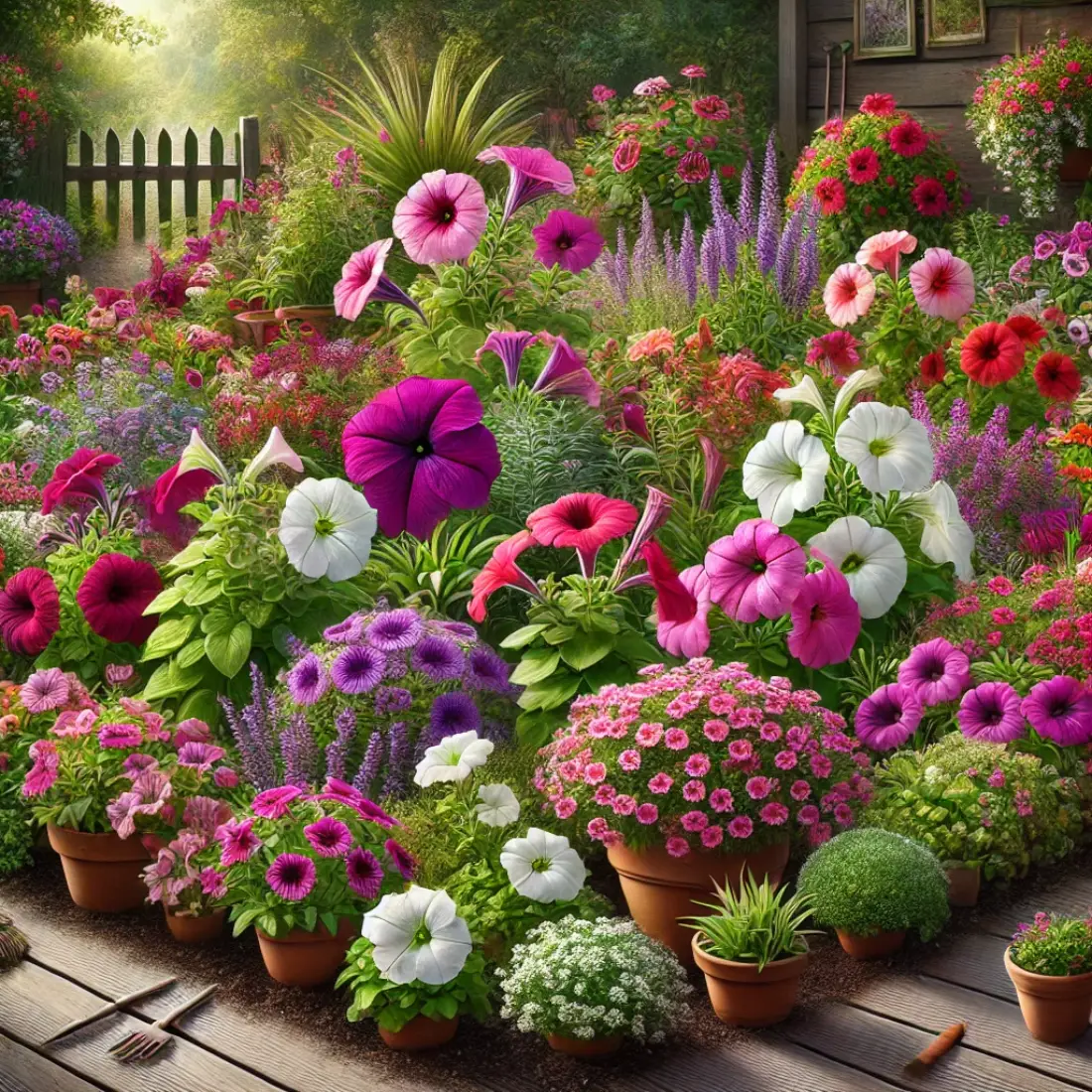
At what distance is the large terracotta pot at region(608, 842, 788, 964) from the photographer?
2984mm

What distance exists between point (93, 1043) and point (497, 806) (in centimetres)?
87

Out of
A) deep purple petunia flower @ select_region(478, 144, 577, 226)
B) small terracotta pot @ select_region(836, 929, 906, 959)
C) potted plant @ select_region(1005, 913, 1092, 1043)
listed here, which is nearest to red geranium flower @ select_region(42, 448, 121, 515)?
deep purple petunia flower @ select_region(478, 144, 577, 226)

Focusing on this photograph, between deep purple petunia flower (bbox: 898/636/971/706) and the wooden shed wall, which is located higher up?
the wooden shed wall

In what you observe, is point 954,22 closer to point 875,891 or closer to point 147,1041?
point 875,891

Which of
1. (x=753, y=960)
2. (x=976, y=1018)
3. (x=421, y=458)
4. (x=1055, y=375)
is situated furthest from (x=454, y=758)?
(x=1055, y=375)

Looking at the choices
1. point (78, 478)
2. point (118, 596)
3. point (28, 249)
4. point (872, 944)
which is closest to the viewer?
point (872, 944)

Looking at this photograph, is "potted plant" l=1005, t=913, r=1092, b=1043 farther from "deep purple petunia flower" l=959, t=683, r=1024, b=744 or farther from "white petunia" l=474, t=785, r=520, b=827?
"white petunia" l=474, t=785, r=520, b=827

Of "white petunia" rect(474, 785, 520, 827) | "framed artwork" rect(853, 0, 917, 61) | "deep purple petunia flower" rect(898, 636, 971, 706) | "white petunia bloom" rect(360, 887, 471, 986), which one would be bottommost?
"white petunia bloom" rect(360, 887, 471, 986)

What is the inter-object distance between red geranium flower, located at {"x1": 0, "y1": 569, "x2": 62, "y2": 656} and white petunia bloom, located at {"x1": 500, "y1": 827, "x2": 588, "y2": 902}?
62.2 inches

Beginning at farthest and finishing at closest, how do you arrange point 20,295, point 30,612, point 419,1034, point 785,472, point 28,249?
point 20,295
point 28,249
point 30,612
point 785,472
point 419,1034

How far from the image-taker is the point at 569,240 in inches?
181

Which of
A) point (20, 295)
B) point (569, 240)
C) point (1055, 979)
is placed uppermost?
point (20, 295)

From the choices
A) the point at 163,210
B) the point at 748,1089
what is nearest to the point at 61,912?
the point at 748,1089

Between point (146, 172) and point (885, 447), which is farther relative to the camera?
point (146, 172)
